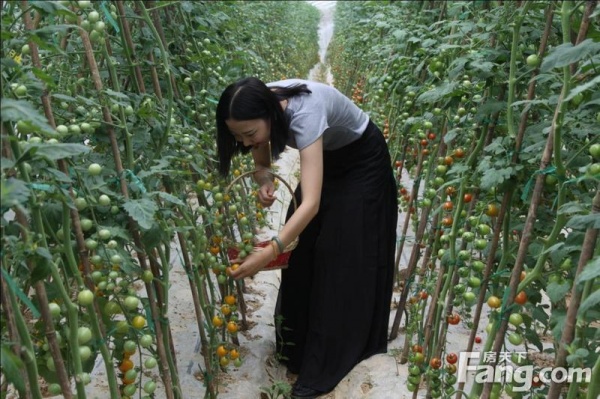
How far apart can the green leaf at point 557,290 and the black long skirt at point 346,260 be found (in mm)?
1120

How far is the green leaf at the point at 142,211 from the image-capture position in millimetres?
1345

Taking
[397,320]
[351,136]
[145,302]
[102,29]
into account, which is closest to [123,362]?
[145,302]

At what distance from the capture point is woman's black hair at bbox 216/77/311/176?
Answer: 1896mm

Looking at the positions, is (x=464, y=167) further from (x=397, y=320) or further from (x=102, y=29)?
(x=397, y=320)

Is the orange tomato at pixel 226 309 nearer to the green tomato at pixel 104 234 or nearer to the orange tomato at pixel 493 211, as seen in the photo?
the green tomato at pixel 104 234

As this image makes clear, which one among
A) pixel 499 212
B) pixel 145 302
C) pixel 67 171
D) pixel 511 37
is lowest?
pixel 145 302

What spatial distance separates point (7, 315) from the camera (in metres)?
0.97

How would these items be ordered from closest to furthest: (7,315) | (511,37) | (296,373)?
(7,315), (511,37), (296,373)

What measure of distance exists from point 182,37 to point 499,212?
4.70 ft

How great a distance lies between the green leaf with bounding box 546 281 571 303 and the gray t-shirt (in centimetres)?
88

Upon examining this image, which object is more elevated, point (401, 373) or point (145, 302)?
point (145, 302)

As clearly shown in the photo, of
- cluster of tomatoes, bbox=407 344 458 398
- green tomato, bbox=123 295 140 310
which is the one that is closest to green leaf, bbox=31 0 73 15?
green tomato, bbox=123 295 140 310

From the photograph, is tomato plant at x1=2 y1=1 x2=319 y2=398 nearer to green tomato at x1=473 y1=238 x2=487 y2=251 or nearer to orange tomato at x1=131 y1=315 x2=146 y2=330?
orange tomato at x1=131 y1=315 x2=146 y2=330

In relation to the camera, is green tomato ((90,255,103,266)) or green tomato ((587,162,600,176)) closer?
green tomato ((587,162,600,176))
